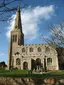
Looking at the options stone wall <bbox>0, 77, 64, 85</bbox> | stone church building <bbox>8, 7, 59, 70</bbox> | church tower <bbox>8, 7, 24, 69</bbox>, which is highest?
church tower <bbox>8, 7, 24, 69</bbox>

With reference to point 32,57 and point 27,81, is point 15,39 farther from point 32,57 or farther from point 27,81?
point 27,81

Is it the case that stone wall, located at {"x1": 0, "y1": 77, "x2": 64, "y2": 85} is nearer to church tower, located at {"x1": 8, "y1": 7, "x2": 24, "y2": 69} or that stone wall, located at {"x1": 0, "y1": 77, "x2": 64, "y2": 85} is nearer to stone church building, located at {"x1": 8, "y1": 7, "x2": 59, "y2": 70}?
stone church building, located at {"x1": 8, "y1": 7, "x2": 59, "y2": 70}

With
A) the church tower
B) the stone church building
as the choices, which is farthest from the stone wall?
the church tower

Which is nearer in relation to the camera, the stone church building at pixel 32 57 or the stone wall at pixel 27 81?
the stone wall at pixel 27 81

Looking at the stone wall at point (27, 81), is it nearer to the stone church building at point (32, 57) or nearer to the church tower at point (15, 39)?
the stone church building at point (32, 57)

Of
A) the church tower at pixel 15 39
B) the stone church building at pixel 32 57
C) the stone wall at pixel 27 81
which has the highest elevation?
the church tower at pixel 15 39

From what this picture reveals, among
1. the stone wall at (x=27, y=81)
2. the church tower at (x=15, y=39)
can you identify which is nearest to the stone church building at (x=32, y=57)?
the church tower at (x=15, y=39)

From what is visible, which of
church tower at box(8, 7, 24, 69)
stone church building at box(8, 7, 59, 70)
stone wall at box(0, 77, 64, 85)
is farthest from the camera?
church tower at box(8, 7, 24, 69)

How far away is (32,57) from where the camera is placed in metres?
67.1

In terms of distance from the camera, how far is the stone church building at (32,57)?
207 feet

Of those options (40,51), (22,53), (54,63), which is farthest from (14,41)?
(54,63)

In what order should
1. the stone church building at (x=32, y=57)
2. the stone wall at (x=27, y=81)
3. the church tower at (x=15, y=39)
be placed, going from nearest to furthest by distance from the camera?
the stone wall at (x=27, y=81)
the stone church building at (x=32, y=57)
the church tower at (x=15, y=39)

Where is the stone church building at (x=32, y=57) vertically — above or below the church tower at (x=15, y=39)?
below

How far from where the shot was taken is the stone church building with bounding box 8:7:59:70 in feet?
207
